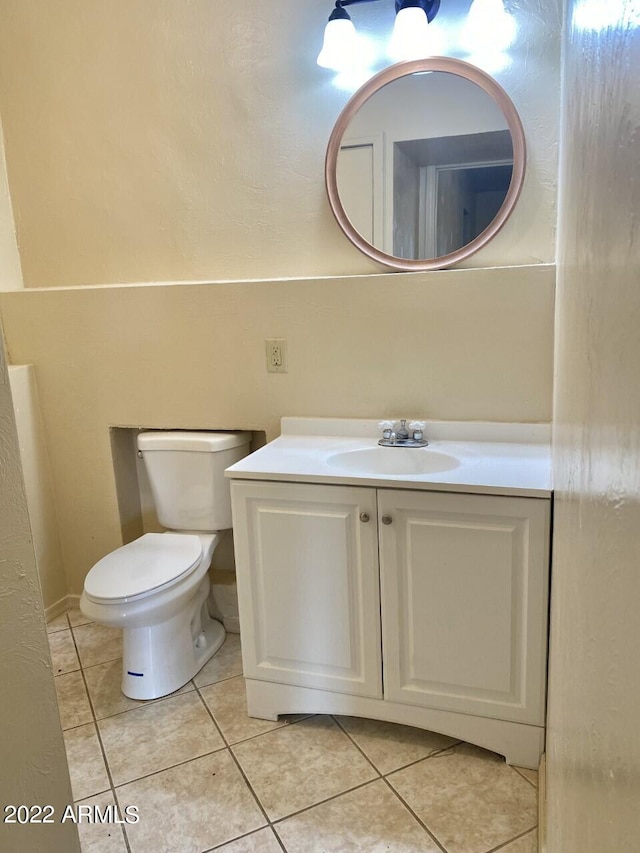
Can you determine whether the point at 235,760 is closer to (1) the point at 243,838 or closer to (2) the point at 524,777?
(1) the point at 243,838

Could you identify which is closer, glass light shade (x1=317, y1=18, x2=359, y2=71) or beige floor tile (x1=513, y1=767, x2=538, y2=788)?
beige floor tile (x1=513, y1=767, x2=538, y2=788)

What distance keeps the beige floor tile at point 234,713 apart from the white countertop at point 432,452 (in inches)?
30.7

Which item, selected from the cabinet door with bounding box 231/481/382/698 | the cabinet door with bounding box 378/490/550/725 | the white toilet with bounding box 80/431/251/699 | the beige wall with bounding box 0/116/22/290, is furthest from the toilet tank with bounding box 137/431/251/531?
the beige wall with bounding box 0/116/22/290

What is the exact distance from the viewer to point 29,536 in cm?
87

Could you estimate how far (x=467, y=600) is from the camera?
5.05ft

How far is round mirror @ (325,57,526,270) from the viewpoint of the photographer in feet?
5.91

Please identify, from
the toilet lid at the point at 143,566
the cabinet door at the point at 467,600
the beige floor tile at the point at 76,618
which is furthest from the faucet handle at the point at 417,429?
the beige floor tile at the point at 76,618

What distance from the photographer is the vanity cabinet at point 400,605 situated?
150 cm

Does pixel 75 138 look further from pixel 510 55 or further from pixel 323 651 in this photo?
pixel 323 651

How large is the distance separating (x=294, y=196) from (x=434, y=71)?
571 mm

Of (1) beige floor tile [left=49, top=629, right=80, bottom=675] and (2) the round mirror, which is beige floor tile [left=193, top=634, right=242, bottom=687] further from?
(2) the round mirror

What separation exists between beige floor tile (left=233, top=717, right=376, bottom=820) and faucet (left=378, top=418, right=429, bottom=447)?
0.87 metres

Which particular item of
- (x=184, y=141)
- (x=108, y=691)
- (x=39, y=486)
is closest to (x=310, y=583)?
(x=108, y=691)

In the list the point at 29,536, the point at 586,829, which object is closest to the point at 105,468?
the point at 29,536
